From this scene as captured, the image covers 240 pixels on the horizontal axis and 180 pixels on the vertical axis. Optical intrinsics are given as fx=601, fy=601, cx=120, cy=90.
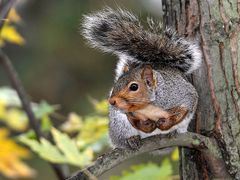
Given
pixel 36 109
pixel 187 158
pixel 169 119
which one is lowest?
pixel 187 158

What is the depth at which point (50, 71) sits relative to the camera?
19.0 ft

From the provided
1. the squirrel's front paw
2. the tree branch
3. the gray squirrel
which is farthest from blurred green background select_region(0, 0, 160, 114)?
the tree branch

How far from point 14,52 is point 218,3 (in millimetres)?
4431

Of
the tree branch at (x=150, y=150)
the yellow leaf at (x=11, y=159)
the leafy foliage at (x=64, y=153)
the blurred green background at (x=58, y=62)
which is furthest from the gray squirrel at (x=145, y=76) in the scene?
the blurred green background at (x=58, y=62)

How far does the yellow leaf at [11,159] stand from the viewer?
2158mm

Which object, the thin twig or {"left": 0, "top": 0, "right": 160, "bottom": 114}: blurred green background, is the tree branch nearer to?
the thin twig

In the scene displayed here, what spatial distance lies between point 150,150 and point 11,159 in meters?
1.01

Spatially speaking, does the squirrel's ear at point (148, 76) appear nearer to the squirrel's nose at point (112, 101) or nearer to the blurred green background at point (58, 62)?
the squirrel's nose at point (112, 101)

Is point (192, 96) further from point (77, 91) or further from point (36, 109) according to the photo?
point (77, 91)

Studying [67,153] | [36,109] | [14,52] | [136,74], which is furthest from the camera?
[14,52]

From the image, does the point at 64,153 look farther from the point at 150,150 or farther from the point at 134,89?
the point at 134,89

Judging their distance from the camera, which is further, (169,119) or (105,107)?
(105,107)

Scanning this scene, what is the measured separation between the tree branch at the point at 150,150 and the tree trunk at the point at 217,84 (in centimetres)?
5

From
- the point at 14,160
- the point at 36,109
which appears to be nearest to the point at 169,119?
the point at 36,109
